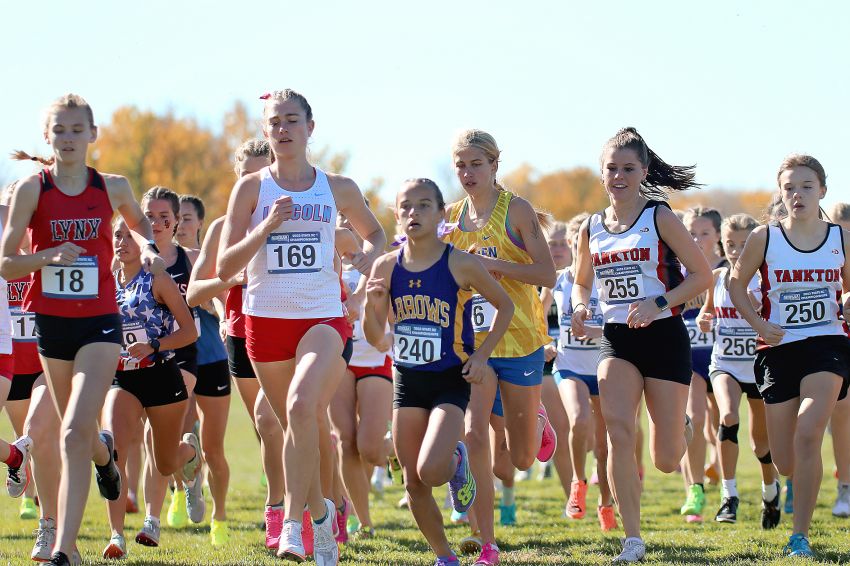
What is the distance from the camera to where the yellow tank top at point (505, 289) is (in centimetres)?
734

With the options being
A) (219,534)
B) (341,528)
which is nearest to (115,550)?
(219,534)

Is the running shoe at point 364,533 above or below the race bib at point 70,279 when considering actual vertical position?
below

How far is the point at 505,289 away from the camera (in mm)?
7453

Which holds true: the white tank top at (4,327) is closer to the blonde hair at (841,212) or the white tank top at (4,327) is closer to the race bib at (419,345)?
the race bib at (419,345)

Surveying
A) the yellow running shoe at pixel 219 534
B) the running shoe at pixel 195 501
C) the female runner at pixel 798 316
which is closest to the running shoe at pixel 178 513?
the running shoe at pixel 195 501

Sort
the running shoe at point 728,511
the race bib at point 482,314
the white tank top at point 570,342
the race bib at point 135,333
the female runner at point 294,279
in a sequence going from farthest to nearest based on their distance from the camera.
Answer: the white tank top at point 570,342
the running shoe at point 728,511
the race bib at point 135,333
the race bib at point 482,314
the female runner at point 294,279

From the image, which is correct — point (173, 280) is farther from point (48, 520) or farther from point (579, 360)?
point (579, 360)

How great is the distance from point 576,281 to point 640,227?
2.34 ft

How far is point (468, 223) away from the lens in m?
7.52

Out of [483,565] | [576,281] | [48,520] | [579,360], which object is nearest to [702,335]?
[579,360]

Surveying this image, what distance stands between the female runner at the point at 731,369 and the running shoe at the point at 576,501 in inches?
43.7

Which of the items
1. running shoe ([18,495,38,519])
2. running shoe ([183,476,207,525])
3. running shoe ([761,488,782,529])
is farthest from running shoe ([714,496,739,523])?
running shoe ([18,495,38,519])

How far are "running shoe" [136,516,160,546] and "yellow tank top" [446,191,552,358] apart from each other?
8.39 ft

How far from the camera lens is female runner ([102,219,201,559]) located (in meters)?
7.61
